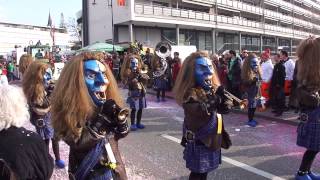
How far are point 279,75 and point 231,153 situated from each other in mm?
4392

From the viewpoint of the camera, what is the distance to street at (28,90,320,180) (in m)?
6.39

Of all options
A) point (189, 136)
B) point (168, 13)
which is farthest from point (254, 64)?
point (168, 13)

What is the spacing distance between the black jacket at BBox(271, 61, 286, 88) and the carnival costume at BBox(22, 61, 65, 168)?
21.1ft

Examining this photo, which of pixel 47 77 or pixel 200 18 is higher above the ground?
pixel 200 18

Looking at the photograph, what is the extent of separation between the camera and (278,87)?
11.5 meters

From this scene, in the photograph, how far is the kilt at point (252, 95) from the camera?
10.1 metres

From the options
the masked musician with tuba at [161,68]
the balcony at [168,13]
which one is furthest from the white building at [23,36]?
the masked musician with tuba at [161,68]

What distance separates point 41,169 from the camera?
3084 mm

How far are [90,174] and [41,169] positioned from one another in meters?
0.34

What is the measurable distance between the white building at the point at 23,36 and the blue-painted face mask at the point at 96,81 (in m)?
66.7

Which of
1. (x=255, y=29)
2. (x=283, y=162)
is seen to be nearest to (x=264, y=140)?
(x=283, y=162)

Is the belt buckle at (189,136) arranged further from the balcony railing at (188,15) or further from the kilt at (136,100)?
the balcony railing at (188,15)

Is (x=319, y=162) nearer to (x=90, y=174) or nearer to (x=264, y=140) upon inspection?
(x=264, y=140)

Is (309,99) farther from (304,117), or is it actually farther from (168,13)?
(168,13)
